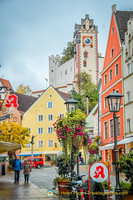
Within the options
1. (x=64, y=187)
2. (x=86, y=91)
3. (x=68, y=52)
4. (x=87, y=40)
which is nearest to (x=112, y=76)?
(x=64, y=187)

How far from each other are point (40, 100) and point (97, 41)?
137ft

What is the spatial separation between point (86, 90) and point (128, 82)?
185 ft

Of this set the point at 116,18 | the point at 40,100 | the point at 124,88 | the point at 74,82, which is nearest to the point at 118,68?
the point at 124,88

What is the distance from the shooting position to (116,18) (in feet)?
122

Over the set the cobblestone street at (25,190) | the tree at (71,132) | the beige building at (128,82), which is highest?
the beige building at (128,82)

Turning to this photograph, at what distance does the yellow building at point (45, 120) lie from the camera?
209ft

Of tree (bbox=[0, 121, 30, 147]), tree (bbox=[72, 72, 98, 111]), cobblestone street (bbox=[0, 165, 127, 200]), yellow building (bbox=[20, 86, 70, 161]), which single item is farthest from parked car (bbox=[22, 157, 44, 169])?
tree (bbox=[72, 72, 98, 111])

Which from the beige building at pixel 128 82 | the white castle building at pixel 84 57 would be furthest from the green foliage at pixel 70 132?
the white castle building at pixel 84 57

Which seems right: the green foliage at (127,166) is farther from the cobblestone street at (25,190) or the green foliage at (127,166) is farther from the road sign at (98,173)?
the road sign at (98,173)

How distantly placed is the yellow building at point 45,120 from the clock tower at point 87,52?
33.8m

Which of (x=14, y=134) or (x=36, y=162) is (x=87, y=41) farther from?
(x=36, y=162)

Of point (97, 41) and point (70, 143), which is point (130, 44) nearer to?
point (70, 143)

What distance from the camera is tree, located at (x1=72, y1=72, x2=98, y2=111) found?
80631 mm

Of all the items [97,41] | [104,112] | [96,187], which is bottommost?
[96,187]
